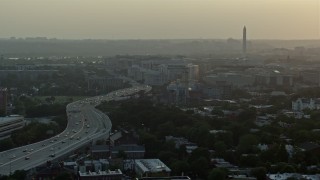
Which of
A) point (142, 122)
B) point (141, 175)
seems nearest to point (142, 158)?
point (141, 175)

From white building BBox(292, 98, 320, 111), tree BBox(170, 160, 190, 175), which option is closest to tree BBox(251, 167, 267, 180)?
tree BBox(170, 160, 190, 175)

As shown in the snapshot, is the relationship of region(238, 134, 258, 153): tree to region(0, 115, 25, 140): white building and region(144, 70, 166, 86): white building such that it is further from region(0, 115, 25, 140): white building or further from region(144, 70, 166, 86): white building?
region(144, 70, 166, 86): white building

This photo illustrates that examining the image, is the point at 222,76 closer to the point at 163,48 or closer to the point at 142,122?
the point at 142,122

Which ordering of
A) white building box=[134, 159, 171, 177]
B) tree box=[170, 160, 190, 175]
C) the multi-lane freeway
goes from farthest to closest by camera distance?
the multi-lane freeway, tree box=[170, 160, 190, 175], white building box=[134, 159, 171, 177]

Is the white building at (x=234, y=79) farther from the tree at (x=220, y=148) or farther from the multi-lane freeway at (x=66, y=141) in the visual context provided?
the tree at (x=220, y=148)

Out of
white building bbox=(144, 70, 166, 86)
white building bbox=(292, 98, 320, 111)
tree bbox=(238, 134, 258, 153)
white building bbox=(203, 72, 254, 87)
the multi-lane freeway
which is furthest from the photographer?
white building bbox=(144, 70, 166, 86)

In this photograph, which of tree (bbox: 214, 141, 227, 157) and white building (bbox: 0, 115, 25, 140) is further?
white building (bbox: 0, 115, 25, 140)
